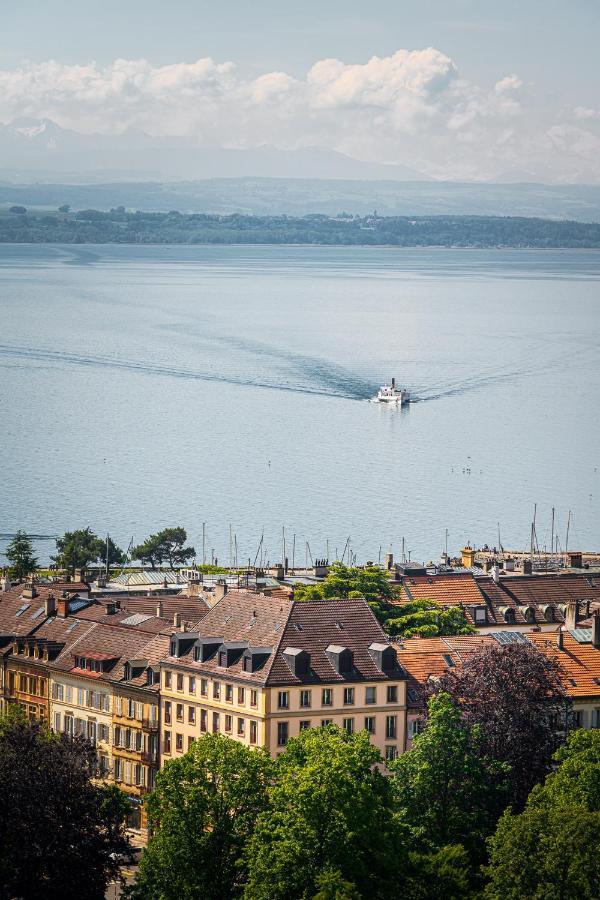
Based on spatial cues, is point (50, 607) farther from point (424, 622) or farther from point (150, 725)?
point (424, 622)

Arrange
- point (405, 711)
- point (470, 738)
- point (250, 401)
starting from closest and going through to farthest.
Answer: point (470, 738) → point (405, 711) → point (250, 401)

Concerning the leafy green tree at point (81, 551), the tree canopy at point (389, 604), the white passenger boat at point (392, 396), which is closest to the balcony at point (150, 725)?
the tree canopy at point (389, 604)

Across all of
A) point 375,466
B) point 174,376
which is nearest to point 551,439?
point 375,466

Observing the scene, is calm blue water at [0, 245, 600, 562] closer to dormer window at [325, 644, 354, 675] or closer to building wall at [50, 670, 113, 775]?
building wall at [50, 670, 113, 775]

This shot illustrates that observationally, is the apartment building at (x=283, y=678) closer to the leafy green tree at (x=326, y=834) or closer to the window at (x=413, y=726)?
the window at (x=413, y=726)

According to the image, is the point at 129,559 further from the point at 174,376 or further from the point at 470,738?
the point at 174,376

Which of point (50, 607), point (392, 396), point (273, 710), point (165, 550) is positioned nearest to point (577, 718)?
point (273, 710)
